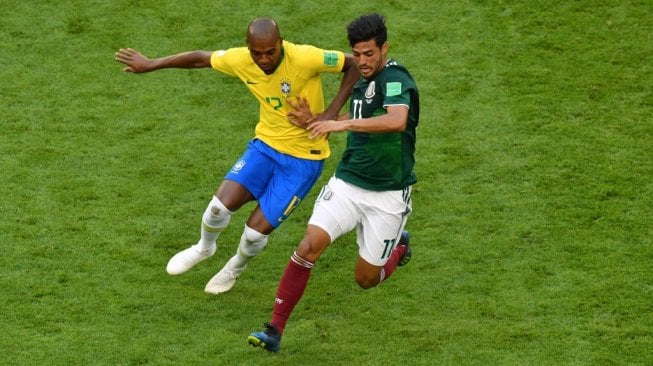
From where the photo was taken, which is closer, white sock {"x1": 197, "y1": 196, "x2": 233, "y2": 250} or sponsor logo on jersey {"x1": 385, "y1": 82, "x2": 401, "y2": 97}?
sponsor logo on jersey {"x1": 385, "y1": 82, "x2": 401, "y2": 97}

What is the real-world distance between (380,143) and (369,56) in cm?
69

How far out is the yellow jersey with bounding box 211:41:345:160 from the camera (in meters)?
10.8

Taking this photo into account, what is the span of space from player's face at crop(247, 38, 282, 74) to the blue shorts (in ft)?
2.68

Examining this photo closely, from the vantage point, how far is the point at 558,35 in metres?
15.4

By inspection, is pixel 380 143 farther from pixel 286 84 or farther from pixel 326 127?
pixel 286 84

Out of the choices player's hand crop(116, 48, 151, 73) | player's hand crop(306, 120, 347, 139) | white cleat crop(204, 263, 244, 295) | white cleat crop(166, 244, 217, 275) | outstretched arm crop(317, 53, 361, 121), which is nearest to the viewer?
player's hand crop(306, 120, 347, 139)

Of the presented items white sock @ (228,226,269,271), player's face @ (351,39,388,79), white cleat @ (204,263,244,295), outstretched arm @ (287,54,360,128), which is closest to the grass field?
white cleat @ (204,263,244,295)

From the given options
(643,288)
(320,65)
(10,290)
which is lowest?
(643,288)

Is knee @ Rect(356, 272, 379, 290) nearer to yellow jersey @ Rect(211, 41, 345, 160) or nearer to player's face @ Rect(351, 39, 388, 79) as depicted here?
yellow jersey @ Rect(211, 41, 345, 160)

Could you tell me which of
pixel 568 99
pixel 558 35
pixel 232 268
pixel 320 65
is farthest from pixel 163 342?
pixel 558 35

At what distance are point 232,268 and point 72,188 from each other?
96.2 inches

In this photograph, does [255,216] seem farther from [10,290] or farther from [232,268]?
[10,290]

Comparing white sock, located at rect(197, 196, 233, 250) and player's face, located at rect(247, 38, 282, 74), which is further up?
player's face, located at rect(247, 38, 282, 74)

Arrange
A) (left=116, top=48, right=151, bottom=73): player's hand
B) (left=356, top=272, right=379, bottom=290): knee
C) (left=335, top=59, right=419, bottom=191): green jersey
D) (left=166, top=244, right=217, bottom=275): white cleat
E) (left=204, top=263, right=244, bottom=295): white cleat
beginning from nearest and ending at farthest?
(left=335, top=59, right=419, bottom=191): green jersey → (left=356, top=272, right=379, bottom=290): knee → (left=116, top=48, right=151, bottom=73): player's hand → (left=204, top=263, right=244, bottom=295): white cleat → (left=166, top=244, right=217, bottom=275): white cleat
